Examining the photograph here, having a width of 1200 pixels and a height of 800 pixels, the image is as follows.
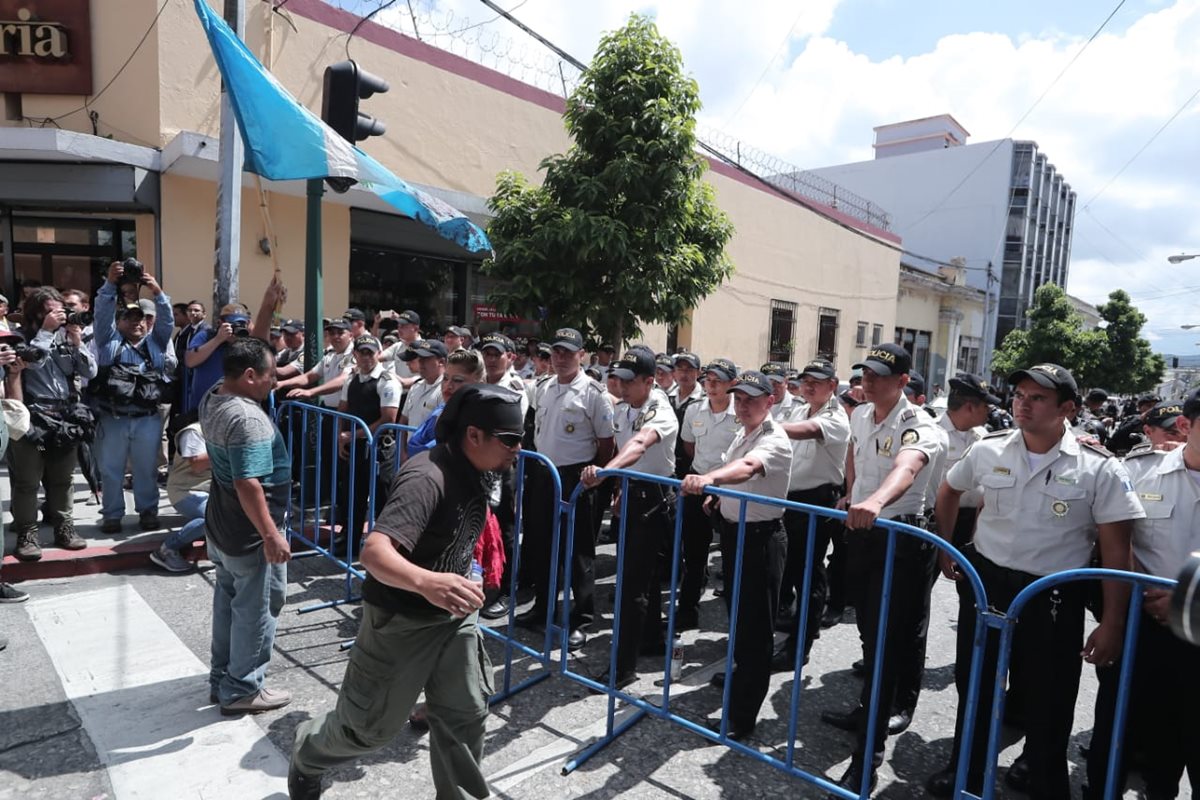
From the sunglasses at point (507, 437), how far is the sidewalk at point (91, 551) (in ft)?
13.3

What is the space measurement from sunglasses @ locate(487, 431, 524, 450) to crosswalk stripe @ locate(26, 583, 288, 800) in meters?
1.81

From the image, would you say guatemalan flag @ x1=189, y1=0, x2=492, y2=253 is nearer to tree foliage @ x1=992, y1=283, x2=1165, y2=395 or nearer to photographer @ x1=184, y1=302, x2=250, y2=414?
photographer @ x1=184, y1=302, x2=250, y2=414

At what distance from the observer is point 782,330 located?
64.6 feet

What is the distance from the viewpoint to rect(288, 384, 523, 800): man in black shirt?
7.52 feet

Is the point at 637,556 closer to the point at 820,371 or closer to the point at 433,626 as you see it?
the point at 433,626

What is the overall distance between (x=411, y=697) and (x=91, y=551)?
4085 mm

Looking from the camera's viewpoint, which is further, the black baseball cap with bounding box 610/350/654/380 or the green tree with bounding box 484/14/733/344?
the green tree with bounding box 484/14/733/344

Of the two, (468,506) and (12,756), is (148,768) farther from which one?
(468,506)

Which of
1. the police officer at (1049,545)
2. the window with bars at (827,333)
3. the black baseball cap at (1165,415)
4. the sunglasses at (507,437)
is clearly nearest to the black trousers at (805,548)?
the police officer at (1049,545)

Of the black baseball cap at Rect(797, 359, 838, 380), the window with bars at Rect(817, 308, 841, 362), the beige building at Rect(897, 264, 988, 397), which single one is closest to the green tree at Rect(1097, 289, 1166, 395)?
the beige building at Rect(897, 264, 988, 397)

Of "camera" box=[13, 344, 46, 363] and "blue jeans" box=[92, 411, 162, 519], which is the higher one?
"camera" box=[13, 344, 46, 363]

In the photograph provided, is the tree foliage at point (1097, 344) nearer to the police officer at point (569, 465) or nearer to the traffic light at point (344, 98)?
the police officer at point (569, 465)

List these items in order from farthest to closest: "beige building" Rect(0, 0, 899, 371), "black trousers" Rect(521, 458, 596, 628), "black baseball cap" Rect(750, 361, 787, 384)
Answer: "beige building" Rect(0, 0, 899, 371) → "black baseball cap" Rect(750, 361, 787, 384) → "black trousers" Rect(521, 458, 596, 628)

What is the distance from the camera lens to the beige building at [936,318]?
89.2ft
